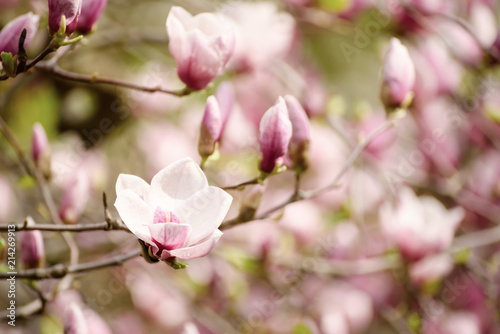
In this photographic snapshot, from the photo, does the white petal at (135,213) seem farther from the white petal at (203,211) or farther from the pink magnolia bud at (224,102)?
the pink magnolia bud at (224,102)

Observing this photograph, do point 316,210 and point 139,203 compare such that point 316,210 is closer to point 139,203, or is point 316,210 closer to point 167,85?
point 167,85

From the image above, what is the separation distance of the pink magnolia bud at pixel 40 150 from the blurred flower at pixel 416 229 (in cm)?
73

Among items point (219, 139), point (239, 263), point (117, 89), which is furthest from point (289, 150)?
point (117, 89)

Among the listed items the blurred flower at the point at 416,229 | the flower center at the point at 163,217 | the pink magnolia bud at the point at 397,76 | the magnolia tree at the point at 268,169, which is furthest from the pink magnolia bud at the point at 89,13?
the blurred flower at the point at 416,229

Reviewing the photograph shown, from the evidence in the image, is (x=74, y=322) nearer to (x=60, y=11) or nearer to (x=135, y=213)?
(x=135, y=213)

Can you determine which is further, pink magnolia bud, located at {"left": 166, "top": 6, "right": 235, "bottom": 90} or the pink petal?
pink magnolia bud, located at {"left": 166, "top": 6, "right": 235, "bottom": 90}

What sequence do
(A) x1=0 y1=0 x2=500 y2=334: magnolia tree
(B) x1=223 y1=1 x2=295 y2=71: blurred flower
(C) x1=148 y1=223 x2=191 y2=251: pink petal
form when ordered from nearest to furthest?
(C) x1=148 y1=223 x2=191 y2=251: pink petal → (A) x1=0 y1=0 x2=500 y2=334: magnolia tree → (B) x1=223 y1=1 x2=295 y2=71: blurred flower

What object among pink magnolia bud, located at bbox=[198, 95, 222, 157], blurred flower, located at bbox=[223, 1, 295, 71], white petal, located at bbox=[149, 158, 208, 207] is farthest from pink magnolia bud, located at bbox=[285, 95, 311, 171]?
blurred flower, located at bbox=[223, 1, 295, 71]

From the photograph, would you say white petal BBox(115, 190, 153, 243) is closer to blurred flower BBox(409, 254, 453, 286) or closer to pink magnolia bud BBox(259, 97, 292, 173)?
pink magnolia bud BBox(259, 97, 292, 173)

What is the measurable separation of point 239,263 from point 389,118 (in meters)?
0.45

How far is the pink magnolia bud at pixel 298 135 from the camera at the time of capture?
2.56ft

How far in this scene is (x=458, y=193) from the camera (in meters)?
1.46

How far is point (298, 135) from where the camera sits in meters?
0.79

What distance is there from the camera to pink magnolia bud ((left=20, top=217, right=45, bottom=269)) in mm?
734
